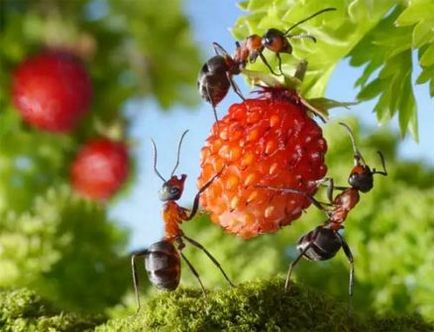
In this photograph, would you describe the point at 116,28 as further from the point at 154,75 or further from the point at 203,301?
the point at 203,301

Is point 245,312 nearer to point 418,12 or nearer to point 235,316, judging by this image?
point 235,316

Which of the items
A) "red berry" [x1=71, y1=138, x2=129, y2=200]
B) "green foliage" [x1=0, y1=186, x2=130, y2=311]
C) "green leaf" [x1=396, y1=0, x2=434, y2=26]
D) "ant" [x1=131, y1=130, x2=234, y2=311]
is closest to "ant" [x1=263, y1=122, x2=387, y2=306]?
"ant" [x1=131, y1=130, x2=234, y2=311]

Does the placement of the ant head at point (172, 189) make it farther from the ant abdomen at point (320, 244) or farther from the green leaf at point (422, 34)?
the green leaf at point (422, 34)

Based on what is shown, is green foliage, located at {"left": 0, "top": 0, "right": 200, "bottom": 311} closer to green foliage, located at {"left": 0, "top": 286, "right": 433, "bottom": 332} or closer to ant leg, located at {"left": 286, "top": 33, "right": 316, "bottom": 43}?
ant leg, located at {"left": 286, "top": 33, "right": 316, "bottom": 43}

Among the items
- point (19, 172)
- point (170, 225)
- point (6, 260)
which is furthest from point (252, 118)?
point (19, 172)

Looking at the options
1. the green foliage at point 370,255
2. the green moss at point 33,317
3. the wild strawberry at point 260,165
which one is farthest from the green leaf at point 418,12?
the green foliage at point 370,255
